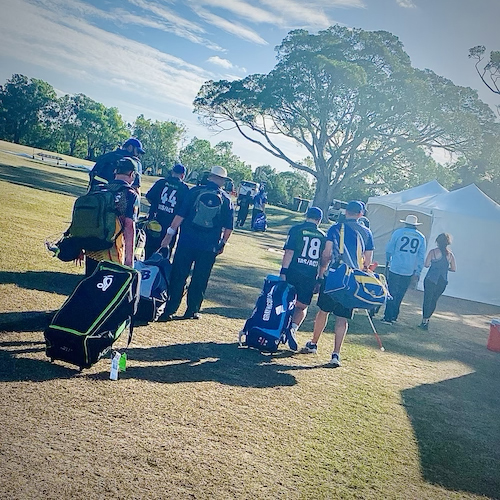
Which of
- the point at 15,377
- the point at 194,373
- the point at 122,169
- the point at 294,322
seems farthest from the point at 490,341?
the point at 15,377

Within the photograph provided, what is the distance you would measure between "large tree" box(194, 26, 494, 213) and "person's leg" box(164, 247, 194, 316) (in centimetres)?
2780

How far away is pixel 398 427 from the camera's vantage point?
16.6ft

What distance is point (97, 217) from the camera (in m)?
5.09

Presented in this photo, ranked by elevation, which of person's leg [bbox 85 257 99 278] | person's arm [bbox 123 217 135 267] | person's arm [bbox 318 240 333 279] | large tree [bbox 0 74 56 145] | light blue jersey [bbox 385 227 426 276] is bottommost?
person's leg [bbox 85 257 99 278]

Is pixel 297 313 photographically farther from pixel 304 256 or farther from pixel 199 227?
pixel 199 227

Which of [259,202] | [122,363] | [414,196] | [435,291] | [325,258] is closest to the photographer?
[122,363]

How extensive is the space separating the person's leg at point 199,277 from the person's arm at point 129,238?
5.86 ft

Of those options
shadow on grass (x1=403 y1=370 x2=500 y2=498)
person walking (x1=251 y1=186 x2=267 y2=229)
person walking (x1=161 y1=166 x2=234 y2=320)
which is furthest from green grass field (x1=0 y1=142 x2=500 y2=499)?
person walking (x1=251 y1=186 x2=267 y2=229)

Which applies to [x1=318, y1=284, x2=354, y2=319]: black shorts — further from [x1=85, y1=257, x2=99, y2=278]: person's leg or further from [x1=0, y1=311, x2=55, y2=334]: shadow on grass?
[x1=0, y1=311, x2=55, y2=334]: shadow on grass

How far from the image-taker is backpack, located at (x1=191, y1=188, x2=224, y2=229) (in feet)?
22.9

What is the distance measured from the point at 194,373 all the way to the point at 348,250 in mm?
2712

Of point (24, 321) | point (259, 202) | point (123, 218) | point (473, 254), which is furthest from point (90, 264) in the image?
point (259, 202)

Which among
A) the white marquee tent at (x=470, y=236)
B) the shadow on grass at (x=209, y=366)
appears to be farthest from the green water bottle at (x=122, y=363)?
the white marquee tent at (x=470, y=236)

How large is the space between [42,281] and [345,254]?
14.1 feet
